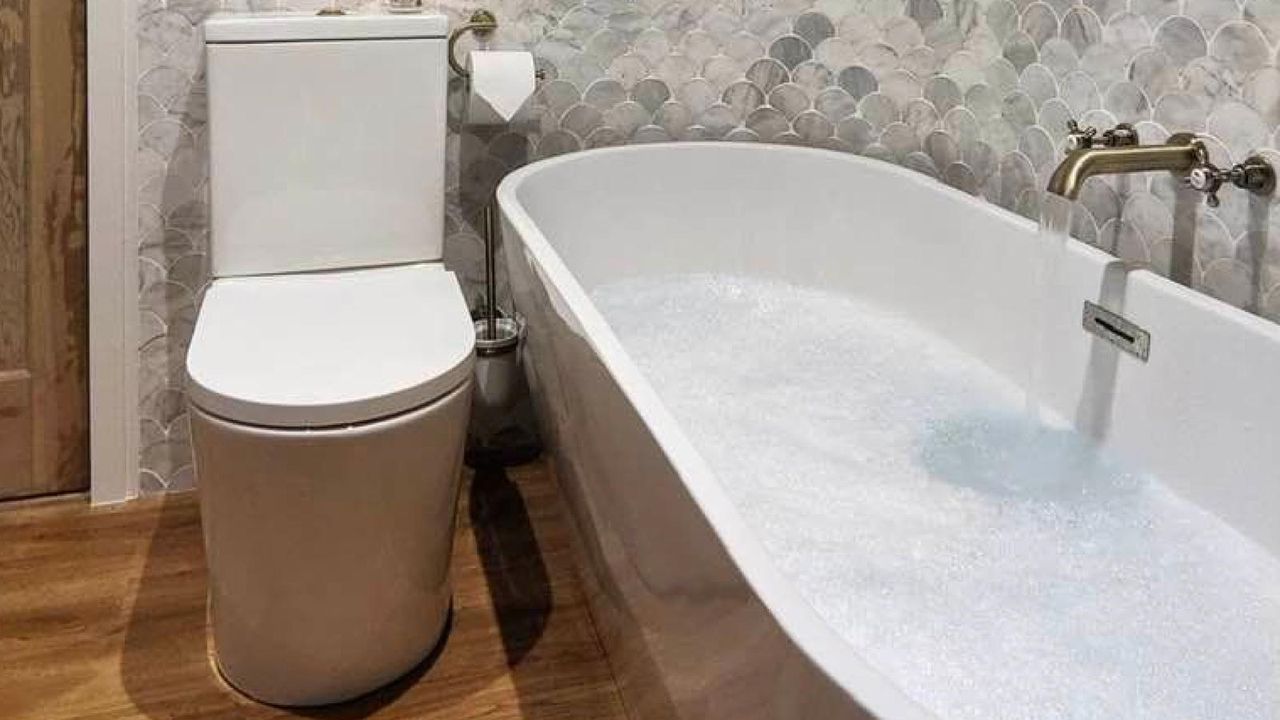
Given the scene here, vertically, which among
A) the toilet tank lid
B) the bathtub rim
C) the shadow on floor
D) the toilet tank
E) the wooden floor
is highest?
the toilet tank lid

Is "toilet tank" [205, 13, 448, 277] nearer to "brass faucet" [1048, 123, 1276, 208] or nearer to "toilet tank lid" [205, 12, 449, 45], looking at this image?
"toilet tank lid" [205, 12, 449, 45]

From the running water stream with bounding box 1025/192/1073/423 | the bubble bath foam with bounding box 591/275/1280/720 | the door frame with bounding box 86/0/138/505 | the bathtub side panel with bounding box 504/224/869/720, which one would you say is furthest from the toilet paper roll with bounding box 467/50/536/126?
the running water stream with bounding box 1025/192/1073/423

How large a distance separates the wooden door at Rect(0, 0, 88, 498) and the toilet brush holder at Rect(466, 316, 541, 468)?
75 centimetres

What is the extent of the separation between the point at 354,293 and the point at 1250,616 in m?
1.39

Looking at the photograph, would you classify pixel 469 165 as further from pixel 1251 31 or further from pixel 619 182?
pixel 1251 31

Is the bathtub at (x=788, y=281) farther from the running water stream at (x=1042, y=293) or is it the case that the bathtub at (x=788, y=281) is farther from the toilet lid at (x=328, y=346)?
the toilet lid at (x=328, y=346)

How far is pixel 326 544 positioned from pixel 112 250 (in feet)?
2.95

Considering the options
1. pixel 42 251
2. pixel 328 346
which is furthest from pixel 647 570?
pixel 42 251

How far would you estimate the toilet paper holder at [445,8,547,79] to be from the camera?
2.19m

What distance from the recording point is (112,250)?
6.95 ft

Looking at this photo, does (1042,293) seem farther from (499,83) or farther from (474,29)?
(474,29)

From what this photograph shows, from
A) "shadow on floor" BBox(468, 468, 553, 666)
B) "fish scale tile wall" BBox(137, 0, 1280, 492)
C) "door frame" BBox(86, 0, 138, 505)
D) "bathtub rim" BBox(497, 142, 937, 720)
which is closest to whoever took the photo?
"bathtub rim" BBox(497, 142, 937, 720)

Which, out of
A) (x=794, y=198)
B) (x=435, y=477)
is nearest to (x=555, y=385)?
(x=435, y=477)

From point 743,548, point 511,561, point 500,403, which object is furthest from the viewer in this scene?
point 500,403
